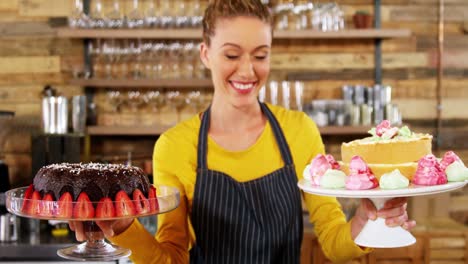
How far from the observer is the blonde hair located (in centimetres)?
211

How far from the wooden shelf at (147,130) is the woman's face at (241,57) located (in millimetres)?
2475

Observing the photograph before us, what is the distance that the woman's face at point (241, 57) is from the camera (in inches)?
80.8

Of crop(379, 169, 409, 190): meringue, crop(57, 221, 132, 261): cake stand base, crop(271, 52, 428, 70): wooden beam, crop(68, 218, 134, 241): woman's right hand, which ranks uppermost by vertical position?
crop(271, 52, 428, 70): wooden beam

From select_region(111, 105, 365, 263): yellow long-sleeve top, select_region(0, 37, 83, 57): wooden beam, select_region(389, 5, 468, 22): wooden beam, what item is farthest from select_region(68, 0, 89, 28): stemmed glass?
select_region(111, 105, 365, 263): yellow long-sleeve top

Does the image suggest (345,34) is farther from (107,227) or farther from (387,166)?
(107,227)

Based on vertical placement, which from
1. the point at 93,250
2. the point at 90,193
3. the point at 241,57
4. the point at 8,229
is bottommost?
the point at 8,229

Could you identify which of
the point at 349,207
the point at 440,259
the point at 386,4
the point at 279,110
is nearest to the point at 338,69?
the point at 386,4

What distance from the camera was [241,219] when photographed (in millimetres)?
2182

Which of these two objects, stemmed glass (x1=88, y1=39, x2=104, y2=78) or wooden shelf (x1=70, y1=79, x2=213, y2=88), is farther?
stemmed glass (x1=88, y1=39, x2=104, y2=78)

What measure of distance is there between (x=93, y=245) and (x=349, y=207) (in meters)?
2.81

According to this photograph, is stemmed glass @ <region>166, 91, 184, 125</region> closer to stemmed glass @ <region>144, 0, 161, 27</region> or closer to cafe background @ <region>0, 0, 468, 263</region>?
cafe background @ <region>0, 0, 468, 263</region>

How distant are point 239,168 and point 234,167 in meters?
0.02

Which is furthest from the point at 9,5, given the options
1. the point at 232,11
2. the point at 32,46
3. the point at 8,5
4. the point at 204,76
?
the point at 232,11

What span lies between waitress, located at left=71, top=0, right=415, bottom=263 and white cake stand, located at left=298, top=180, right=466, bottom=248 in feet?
0.66
